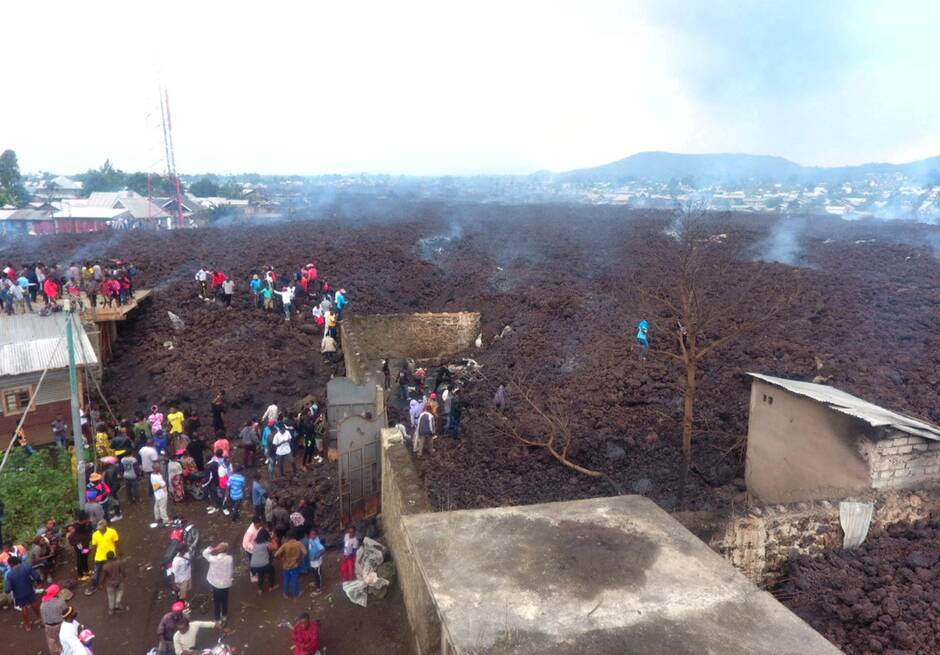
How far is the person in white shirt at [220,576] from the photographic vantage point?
8075 mm

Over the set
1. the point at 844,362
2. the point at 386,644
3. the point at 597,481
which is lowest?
the point at 386,644

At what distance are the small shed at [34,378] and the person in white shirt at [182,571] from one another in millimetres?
8204

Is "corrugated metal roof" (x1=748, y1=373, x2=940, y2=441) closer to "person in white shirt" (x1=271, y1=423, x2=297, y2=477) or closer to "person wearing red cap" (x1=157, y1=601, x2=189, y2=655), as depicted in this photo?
"person wearing red cap" (x1=157, y1=601, x2=189, y2=655)

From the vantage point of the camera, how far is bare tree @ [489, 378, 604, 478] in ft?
34.0

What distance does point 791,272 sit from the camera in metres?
23.9

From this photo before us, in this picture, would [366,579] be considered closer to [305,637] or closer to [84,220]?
[305,637]

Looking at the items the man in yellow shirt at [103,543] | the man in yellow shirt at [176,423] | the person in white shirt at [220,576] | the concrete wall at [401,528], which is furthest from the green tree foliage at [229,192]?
the person in white shirt at [220,576]

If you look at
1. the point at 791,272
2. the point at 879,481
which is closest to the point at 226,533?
the point at 879,481

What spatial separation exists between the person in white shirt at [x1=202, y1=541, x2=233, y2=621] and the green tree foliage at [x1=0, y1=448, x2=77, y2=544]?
4704 mm

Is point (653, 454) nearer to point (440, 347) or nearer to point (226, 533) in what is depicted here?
point (226, 533)

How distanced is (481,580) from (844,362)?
11712 mm

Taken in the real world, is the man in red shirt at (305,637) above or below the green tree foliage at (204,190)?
below

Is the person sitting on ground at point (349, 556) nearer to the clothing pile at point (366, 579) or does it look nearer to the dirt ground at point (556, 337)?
the clothing pile at point (366, 579)

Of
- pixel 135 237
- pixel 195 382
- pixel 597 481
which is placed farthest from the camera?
pixel 135 237
